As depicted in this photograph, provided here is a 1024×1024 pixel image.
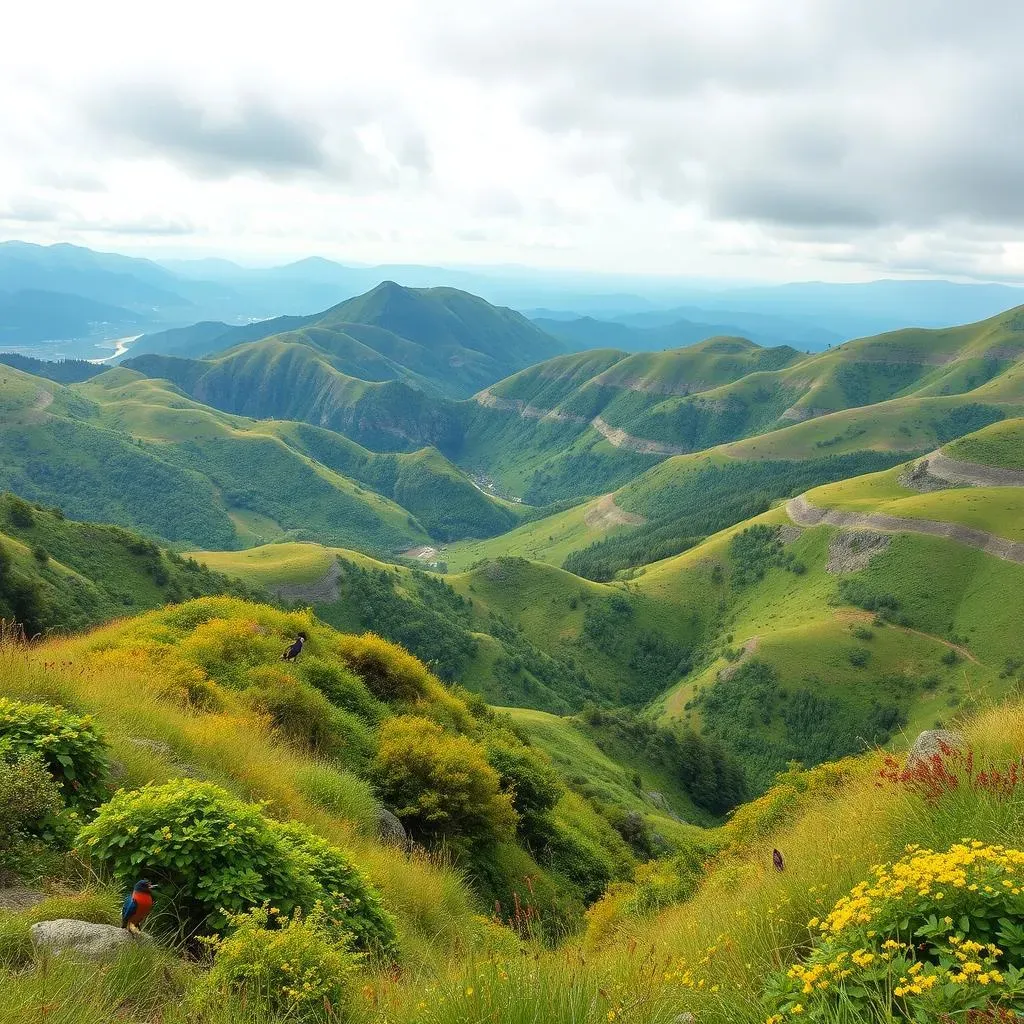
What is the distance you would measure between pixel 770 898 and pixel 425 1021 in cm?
413

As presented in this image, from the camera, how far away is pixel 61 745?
9.30 m

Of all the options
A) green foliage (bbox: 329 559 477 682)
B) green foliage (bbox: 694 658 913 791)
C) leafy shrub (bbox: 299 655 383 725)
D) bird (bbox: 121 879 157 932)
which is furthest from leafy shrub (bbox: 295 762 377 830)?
green foliage (bbox: 694 658 913 791)

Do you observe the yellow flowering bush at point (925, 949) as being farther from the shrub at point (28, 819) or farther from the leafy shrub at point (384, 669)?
the leafy shrub at point (384, 669)

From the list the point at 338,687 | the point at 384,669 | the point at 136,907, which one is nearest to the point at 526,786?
the point at 384,669

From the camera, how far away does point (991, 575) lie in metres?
116

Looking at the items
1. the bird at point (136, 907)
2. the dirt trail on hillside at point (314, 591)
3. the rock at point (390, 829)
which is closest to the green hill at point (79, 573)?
the dirt trail on hillside at point (314, 591)

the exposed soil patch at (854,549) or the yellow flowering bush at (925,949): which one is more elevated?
the yellow flowering bush at (925,949)

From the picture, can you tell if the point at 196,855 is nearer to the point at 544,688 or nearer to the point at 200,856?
the point at 200,856

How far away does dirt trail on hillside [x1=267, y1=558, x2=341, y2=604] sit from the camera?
4711 inches

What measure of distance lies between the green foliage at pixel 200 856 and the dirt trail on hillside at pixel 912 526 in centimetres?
14164

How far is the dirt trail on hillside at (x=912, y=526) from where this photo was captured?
388 feet

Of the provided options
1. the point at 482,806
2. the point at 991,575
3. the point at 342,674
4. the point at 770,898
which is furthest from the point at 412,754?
the point at 991,575

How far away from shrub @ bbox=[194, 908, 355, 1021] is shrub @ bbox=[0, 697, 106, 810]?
172 inches

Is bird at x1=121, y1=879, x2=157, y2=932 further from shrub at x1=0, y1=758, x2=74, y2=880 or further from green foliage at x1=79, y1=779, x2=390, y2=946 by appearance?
shrub at x1=0, y1=758, x2=74, y2=880
